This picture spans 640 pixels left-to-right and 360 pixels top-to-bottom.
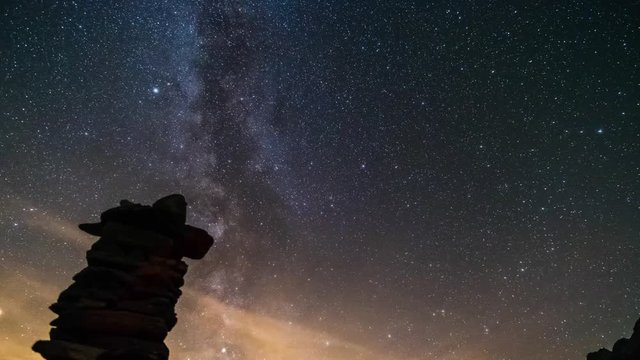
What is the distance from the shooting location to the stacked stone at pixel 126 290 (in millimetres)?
9211

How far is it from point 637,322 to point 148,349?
→ 24495 mm

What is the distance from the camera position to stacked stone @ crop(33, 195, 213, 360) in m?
9.21

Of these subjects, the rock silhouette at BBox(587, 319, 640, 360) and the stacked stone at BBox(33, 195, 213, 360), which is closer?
the stacked stone at BBox(33, 195, 213, 360)

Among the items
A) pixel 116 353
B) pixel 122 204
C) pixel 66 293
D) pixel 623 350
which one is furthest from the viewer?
pixel 623 350

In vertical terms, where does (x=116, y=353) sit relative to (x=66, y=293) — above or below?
below

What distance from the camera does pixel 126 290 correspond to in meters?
9.88

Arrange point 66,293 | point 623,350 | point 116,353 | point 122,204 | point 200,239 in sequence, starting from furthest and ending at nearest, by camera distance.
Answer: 1. point 623,350
2. point 200,239
3. point 122,204
4. point 66,293
5. point 116,353

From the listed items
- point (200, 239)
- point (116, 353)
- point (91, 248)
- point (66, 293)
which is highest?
point (200, 239)

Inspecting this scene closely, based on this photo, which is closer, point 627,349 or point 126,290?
point 126,290

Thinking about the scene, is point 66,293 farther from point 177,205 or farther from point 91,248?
point 177,205

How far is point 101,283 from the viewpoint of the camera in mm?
9797

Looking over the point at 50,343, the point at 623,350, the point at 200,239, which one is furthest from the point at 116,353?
the point at 623,350

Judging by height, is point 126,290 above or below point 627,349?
below

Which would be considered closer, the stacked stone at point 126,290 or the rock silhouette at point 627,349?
the stacked stone at point 126,290
